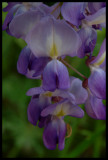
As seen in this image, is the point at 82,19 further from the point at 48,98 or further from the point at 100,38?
the point at 100,38

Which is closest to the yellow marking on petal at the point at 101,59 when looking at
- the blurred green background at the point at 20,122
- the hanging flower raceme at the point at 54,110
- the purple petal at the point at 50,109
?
the hanging flower raceme at the point at 54,110

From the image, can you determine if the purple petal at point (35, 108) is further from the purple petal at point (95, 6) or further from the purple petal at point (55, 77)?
the purple petal at point (95, 6)

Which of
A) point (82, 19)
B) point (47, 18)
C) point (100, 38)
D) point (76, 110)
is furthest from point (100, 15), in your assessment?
point (100, 38)

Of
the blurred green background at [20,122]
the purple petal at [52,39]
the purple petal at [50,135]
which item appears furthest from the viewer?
the blurred green background at [20,122]

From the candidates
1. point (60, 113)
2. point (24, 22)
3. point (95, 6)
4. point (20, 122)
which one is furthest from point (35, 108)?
point (20, 122)

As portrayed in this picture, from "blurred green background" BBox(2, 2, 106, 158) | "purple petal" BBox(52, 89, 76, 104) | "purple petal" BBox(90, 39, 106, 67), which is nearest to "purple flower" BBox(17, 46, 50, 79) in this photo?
"purple petal" BBox(52, 89, 76, 104)

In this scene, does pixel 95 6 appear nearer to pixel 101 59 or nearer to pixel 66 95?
pixel 101 59
